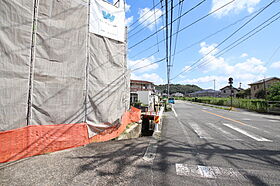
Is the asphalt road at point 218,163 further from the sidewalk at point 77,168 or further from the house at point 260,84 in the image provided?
the house at point 260,84

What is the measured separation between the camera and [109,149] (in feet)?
12.7

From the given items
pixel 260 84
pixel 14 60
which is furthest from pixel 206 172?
pixel 260 84

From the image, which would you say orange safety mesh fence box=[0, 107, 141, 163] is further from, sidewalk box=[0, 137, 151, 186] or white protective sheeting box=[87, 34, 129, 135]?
white protective sheeting box=[87, 34, 129, 135]

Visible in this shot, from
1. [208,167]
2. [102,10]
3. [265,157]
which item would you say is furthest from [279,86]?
[102,10]

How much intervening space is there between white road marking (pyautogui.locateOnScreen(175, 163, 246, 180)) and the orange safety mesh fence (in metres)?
2.93

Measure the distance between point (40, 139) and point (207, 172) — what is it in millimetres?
4067

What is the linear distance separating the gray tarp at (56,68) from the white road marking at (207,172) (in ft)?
10.1

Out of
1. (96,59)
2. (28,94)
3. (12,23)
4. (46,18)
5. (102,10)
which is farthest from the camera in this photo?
(102,10)

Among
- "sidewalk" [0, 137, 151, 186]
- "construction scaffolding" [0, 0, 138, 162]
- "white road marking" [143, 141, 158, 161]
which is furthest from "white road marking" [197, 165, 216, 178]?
"construction scaffolding" [0, 0, 138, 162]

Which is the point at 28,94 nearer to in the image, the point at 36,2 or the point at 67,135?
the point at 67,135

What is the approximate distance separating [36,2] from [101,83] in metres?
2.87

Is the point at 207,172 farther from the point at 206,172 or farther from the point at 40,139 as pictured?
the point at 40,139

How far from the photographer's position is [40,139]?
3467mm

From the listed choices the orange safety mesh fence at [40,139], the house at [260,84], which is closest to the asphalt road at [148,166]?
the orange safety mesh fence at [40,139]
